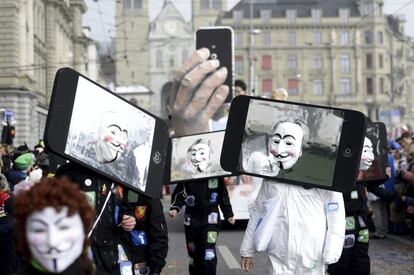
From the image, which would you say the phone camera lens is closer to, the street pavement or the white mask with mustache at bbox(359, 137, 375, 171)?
the white mask with mustache at bbox(359, 137, 375, 171)

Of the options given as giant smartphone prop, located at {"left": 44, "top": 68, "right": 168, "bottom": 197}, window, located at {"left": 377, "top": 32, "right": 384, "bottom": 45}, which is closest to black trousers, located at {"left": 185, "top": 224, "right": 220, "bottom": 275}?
giant smartphone prop, located at {"left": 44, "top": 68, "right": 168, "bottom": 197}

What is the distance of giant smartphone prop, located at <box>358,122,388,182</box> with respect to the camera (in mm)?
8547

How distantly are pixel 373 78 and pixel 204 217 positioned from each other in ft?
336

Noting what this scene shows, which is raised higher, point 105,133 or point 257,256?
point 105,133

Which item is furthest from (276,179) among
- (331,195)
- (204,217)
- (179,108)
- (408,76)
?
(408,76)

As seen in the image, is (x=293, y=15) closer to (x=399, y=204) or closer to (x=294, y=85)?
(x=294, y=85)

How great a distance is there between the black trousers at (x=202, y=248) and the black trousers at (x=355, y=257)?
4.53 ft

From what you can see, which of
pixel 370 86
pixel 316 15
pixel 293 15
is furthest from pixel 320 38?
pixel 370 86

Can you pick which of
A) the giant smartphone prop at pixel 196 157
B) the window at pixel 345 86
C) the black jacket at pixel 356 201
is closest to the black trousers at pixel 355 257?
the black jacket at pixel 356 201

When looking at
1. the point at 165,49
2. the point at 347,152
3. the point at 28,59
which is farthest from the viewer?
the point at 165,49

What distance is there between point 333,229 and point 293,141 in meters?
0.71

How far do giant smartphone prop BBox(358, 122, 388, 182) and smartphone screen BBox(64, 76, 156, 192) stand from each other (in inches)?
141

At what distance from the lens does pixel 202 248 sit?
9078 millimetres

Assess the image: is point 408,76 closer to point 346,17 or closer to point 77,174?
point 346,17
